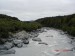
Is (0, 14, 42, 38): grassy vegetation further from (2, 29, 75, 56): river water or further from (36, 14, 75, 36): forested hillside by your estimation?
(36, 14, 75, 36): forested hillside

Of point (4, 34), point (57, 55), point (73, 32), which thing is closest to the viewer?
point (57, 55)

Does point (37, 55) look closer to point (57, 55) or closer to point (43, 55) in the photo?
point (43, 55)

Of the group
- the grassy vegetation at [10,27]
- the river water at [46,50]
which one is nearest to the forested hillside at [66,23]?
the grassy vegetation at [10,27]

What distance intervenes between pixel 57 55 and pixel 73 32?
57.9 ft

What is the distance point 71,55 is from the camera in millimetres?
15117

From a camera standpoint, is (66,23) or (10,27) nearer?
(10,27)

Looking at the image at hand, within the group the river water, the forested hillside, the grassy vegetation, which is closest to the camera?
the river water

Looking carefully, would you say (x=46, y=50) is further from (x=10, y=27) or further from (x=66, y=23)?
(x=66, y=23)

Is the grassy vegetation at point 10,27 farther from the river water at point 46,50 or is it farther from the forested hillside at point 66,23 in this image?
the forested hillside at point 66,23

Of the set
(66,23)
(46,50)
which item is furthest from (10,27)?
(66,23)

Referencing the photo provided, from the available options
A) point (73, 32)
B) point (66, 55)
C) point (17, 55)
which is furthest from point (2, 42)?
point (73, 32)

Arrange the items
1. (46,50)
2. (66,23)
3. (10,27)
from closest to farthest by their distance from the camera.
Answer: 1. (46,50)
2. (10,27)
3. (66,23)

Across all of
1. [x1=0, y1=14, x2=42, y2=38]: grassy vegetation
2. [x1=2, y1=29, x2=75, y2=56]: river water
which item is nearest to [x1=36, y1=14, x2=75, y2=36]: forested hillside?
[x1=0, y1=14, x2=42, y2=38]: grassy vegetation

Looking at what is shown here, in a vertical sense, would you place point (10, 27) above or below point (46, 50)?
above
